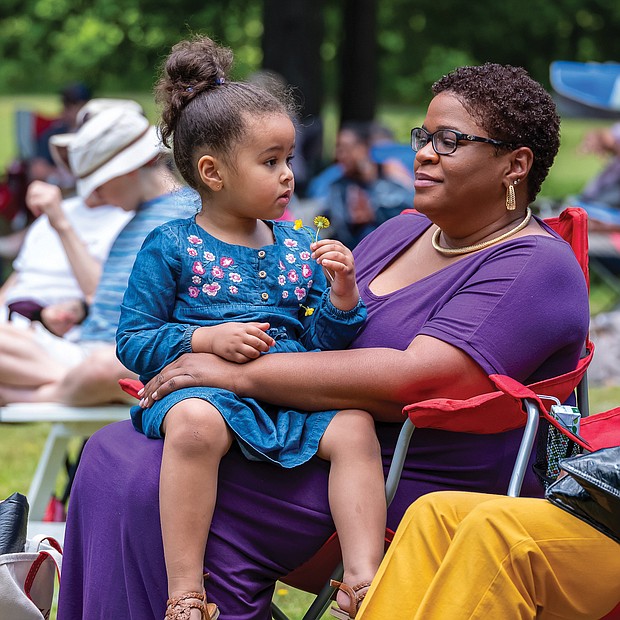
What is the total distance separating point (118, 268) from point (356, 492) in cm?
213

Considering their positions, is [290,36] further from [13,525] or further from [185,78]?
[13,525]

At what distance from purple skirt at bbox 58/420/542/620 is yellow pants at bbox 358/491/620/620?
1.33ft

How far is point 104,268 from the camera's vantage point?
4406 mm

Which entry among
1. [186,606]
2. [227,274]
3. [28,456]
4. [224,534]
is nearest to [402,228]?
[227,274]

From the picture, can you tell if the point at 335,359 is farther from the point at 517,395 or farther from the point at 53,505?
the point at 53,505

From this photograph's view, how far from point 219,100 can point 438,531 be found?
1.15 metres

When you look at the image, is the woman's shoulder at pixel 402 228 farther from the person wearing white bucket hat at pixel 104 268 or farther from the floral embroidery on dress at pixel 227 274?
the person wearing white bucket hat at pixel 104 268

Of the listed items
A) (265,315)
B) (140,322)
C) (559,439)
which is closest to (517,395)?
(559,439)

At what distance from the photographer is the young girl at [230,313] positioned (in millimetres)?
2445

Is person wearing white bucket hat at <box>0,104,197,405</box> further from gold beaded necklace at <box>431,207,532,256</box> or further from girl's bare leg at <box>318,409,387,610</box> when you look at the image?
girl's bare leg at <box>318,409,387,610</box>

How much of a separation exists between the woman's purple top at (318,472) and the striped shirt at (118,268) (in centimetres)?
164

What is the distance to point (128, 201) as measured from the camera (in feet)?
15.1

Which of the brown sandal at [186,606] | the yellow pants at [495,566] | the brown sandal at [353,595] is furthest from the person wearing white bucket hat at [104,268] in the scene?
the yellow pants at [495,566]

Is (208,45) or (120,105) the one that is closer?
(208,45)
